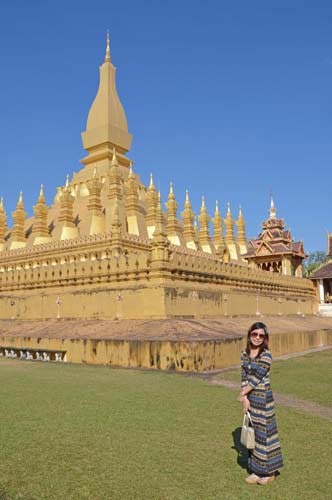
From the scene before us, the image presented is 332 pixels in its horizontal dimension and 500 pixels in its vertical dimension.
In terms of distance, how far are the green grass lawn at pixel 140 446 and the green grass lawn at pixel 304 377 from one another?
4.29 feet

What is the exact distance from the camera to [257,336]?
4543mm

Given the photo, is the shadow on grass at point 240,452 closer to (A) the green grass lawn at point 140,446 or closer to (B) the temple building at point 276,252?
(A) the green grass lawn at point 140,446

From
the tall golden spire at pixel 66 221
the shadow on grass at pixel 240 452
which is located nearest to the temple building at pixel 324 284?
the tall golden spire at pixel 66 221

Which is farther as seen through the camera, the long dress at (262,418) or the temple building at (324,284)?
the temple building at (324,284)

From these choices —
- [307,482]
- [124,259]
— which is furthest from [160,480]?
[124,259]

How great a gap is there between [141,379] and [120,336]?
10.7ft

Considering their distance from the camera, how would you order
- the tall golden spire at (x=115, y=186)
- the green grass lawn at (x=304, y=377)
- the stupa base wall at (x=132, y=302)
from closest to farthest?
the green grass lawn at (x=304, y=377)
the stupa base wall at (x=132, y=302)
the tall golden spire at (x=115, y=186)

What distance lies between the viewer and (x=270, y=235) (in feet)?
123

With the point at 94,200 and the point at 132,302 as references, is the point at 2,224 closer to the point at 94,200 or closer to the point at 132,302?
the point at 94,200

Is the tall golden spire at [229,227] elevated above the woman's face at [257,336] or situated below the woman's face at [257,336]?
above

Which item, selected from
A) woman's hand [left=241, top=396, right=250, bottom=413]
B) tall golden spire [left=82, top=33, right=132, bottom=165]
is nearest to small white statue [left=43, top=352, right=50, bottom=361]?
woman's hand [left=241, top=396, right=250, bottom=413]

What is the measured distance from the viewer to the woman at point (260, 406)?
13.5 feet

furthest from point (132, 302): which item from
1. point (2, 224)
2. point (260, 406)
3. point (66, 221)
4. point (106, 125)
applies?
point (106, 125)

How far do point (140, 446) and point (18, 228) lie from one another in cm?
2786
